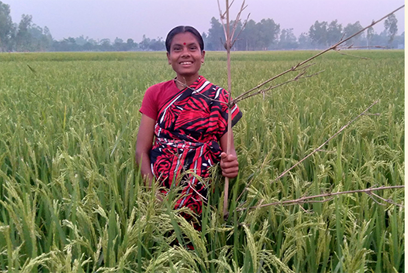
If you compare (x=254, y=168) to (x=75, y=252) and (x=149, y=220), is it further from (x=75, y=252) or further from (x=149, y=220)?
(x=75, y=252)

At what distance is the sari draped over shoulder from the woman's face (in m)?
0.07

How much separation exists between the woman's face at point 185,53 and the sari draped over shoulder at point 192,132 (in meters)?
0.07

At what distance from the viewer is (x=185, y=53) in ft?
4.59

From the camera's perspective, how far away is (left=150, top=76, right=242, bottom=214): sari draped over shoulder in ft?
4.51

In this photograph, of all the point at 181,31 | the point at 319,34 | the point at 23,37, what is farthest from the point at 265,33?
the point at 181,31

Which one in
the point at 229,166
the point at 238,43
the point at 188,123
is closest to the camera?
the point at 229,166

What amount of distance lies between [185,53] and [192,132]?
32 cm

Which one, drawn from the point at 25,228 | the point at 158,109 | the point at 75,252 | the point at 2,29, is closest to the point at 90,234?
the point at 75,252

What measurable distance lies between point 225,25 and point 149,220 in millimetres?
601

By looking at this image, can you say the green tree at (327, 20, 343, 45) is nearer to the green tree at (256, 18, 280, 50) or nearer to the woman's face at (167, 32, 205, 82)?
the green tree at (256, 18, 280, 50)

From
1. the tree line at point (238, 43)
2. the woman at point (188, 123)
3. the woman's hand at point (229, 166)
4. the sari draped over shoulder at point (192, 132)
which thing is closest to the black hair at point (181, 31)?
the woman at point (188, 123)

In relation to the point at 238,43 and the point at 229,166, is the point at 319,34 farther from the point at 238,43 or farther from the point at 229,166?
the point at 229,166

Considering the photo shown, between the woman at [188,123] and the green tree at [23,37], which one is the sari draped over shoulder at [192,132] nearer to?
the woman at [188,123]

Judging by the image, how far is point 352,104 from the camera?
10.5 ft
